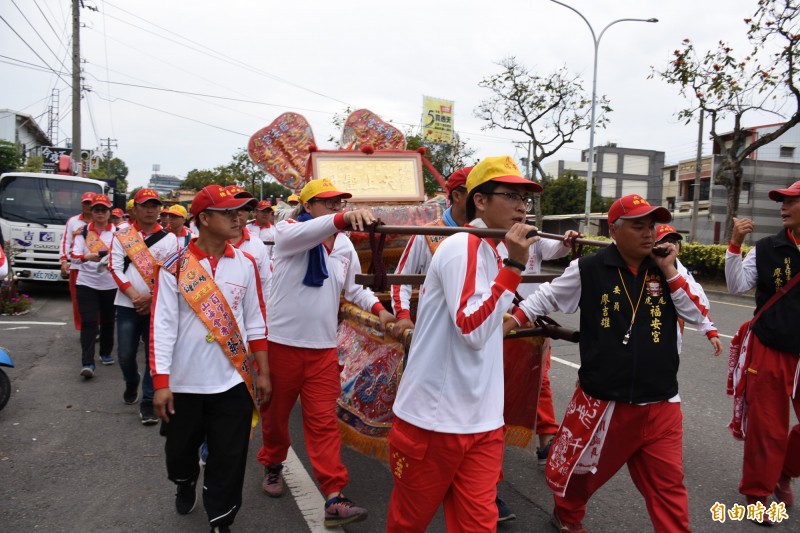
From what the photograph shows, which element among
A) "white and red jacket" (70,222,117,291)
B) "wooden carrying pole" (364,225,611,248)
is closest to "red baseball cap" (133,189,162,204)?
"white and red jacket" (70,222,117,291)

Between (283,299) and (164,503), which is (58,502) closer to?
(164,503)

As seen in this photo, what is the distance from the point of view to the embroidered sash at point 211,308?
3.19m

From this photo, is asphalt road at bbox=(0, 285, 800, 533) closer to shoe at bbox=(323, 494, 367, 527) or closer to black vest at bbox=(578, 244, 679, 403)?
shoe at bbox=(323, 494, 367, 527)

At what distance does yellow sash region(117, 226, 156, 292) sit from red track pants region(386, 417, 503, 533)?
12.3ft

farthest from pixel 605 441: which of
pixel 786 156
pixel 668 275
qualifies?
pixel 786 156

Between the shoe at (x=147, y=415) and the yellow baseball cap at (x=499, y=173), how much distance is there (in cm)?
402

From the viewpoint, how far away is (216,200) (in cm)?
324

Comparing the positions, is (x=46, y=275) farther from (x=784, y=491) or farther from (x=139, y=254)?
(x=784, y=491)

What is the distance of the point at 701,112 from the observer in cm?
1805

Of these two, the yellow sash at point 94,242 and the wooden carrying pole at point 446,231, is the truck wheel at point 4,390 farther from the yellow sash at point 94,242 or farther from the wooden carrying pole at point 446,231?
the wooden carrying pole at point 446,231

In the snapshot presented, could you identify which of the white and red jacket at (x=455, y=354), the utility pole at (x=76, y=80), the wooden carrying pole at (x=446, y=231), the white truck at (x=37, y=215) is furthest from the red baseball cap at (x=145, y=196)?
the utility pole at (x=76, y=80)

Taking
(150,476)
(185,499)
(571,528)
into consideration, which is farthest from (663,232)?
(150,476)

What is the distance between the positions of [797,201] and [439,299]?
2.60m

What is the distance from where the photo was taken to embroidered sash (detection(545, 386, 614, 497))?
120 inches
